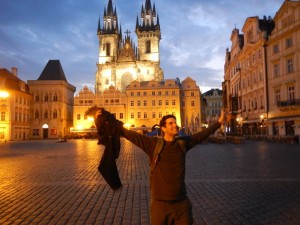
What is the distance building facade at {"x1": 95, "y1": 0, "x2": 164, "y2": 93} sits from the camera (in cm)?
9025

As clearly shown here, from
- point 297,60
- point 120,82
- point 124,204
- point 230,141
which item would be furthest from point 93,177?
point 120,82

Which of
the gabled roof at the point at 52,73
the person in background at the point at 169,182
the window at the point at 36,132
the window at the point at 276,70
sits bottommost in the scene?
the person in background at the point at 169,182

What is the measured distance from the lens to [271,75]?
3875 cm

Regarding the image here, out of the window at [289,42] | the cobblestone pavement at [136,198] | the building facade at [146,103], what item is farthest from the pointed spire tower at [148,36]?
the cobblestone pavement at [136,198]

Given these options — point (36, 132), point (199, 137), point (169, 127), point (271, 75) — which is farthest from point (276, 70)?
point (36, 132)

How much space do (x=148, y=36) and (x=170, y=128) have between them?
9490 cm

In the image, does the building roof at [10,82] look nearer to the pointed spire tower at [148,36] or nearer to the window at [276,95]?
the pointed spire tower at [148,36]

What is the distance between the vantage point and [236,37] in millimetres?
52219

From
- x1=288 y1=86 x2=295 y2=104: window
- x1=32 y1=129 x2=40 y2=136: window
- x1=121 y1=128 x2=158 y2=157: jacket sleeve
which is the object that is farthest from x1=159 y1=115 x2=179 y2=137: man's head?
x1=32 y1=129 x2=40 y2=136: window

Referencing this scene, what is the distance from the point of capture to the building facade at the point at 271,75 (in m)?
35.0

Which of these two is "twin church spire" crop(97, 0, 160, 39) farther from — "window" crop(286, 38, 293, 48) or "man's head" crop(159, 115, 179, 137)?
"man's head" crop(159, 115, 179, 137)

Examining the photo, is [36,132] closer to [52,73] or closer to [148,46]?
[52,73]

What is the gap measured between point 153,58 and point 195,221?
8879 centimetres

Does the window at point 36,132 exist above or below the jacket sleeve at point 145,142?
above
